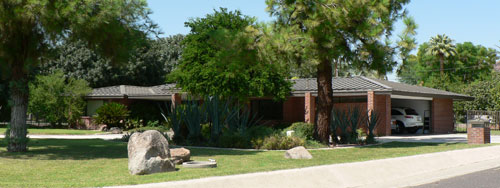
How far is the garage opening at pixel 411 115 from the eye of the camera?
3030 cm

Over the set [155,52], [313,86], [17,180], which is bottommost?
[17,180]

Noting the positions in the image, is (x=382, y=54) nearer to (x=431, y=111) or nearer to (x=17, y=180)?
(x=17, y=180)

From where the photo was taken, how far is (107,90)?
39438 millimetres

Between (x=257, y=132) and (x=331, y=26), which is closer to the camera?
(x=331, y=26)

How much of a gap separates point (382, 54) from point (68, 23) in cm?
1076

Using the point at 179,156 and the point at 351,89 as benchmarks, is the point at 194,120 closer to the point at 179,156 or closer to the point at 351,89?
the point at 179,156

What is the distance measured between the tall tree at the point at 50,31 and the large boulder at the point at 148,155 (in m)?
4.65

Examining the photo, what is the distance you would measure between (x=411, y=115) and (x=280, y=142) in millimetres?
15574

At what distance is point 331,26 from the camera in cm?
1723

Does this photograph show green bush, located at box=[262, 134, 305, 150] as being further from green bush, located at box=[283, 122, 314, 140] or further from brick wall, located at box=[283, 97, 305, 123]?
brick wall, located at box=[283, 97, 305, 123]

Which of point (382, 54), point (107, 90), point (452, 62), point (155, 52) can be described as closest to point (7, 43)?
point (382, 54)

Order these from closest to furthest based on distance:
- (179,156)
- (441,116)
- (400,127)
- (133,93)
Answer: (179,156) → (400,127) → (441,116) → (133,93)

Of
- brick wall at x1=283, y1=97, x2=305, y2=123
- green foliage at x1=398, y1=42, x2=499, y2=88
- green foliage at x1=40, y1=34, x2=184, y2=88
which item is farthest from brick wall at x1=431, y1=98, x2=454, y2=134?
green foliage at x1=398, y1=42, x2=499, y2=88

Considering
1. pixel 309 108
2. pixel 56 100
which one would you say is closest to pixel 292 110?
pixel 309 108
